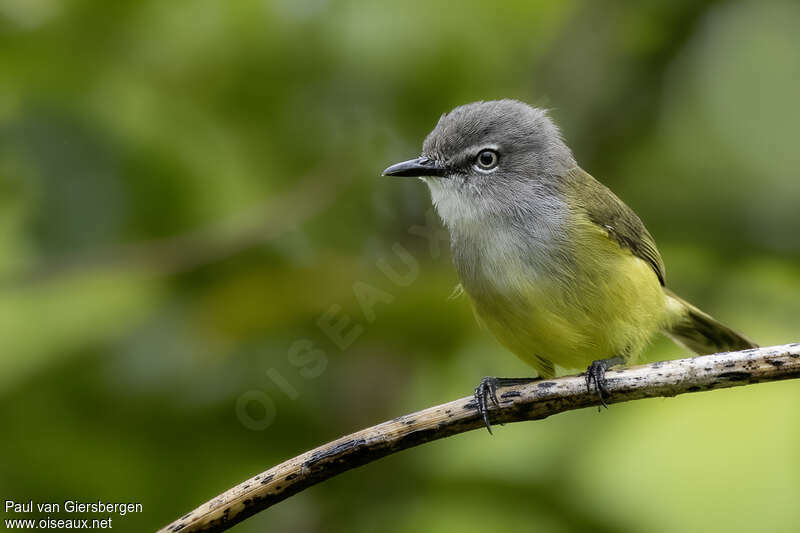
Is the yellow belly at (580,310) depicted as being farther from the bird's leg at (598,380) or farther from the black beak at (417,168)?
the black beak at (417,168)

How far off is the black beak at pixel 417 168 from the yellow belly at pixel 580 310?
2.00 feet

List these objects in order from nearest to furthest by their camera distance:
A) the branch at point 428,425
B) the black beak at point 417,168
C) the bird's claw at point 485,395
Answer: the branch at point 428,425, the bird's claw at point 485,395, the black beak at point 417,168

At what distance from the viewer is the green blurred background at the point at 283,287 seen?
3225 mm

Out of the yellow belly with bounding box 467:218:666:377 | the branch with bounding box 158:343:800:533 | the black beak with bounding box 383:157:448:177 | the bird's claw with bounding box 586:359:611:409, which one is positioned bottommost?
A: the branch with bounding box 158:343:800:533

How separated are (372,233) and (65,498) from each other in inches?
62.6

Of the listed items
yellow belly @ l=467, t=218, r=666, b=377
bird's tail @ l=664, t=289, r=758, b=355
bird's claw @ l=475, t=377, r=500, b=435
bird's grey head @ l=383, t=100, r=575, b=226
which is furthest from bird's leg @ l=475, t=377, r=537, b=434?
bird's tail @ l=664, t=289, r=758, b=355

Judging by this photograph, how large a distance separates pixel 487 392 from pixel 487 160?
127cm

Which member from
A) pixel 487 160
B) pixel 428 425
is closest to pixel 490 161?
pixel 487 160

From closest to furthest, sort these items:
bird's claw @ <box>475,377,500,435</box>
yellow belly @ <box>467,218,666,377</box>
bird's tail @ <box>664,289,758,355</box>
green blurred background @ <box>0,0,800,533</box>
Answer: bird's claw @ <box>475,377,500,435</box> → green blurred background @ <box>0,0,800,533</box> → yellow belly @ <box>467,218,666,377</box> → bird's tail @ <box>664,289,758,355</box>

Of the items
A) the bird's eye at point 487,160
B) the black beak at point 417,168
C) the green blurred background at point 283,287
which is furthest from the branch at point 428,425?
the bird's eye at point 487,160

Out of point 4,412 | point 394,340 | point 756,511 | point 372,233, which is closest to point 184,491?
point 4,412

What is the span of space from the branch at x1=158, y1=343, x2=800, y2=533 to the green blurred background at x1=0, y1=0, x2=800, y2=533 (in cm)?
67

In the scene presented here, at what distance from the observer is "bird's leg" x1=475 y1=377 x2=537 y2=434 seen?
279 cm

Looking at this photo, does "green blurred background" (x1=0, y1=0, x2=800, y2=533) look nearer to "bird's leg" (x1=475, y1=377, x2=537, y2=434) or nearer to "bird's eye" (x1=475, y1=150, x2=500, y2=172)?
"bird's leg" (x1=475, y1=377, x2=537, y2=434)
